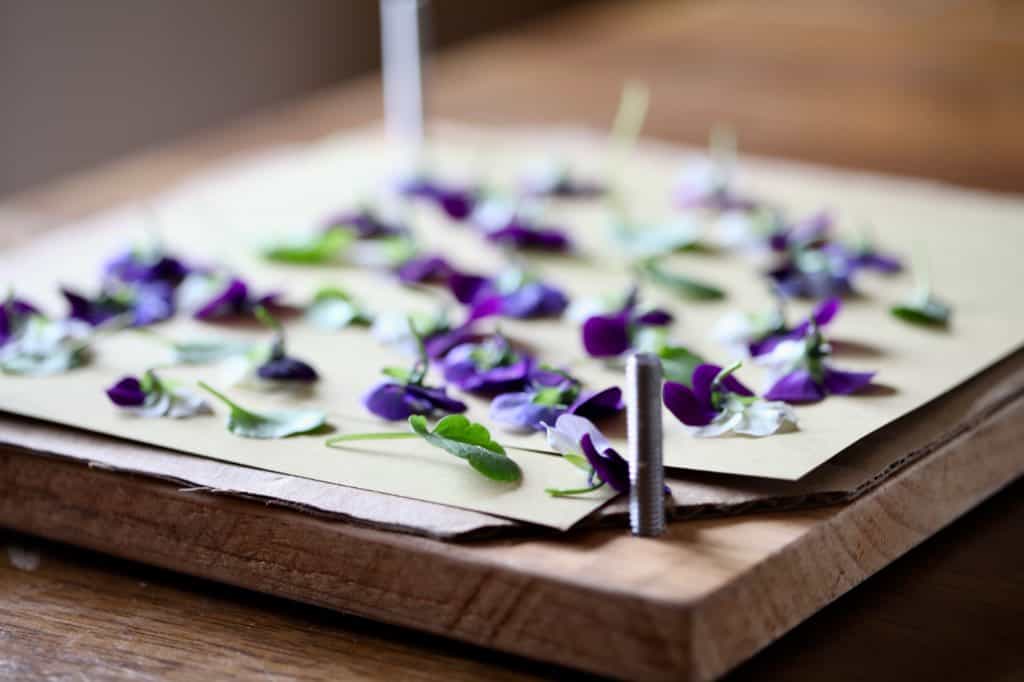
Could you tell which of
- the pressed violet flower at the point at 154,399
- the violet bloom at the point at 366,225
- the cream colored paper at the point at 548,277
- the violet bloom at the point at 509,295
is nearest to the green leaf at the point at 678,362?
the cream colored paper at the point at 548,277

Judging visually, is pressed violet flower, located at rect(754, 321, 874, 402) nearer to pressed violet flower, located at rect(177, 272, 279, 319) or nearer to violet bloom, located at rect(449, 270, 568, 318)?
violet bloom, located at rect(449, 270, 568, 318)

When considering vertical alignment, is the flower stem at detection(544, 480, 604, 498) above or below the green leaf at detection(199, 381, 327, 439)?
below

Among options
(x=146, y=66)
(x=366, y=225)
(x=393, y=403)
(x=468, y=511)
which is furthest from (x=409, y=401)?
(x=146, y=66)

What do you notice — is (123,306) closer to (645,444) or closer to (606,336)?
(606,336)

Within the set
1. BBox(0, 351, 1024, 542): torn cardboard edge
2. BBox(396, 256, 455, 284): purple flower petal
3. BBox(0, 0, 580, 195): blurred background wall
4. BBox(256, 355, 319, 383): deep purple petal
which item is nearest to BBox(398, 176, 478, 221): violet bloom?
BBox(396, 256, 455, 284): purple flower petal

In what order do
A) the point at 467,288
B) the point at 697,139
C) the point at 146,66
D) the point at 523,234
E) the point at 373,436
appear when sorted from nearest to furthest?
the point at 373,436 < the point at 467,288 < the point at 523,234 < the point at 697,139 < the point at 146,66

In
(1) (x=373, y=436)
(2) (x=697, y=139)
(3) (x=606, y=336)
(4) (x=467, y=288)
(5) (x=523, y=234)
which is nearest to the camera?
(1) (x=373, y=436)
